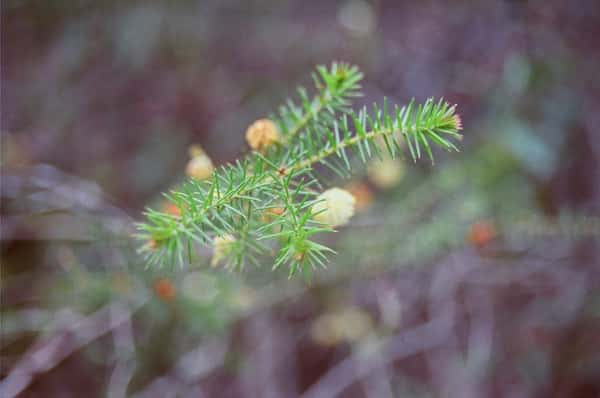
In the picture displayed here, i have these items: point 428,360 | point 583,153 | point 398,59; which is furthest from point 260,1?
point 428,360

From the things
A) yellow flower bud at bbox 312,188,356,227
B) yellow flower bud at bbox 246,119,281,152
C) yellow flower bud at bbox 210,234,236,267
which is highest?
yellow flower bud at bbox 246,119,281,152

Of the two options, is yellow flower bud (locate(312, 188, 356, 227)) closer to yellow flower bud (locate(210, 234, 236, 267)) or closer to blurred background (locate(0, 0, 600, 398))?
yellow flower bud (locate(210, 234, 236, 267))

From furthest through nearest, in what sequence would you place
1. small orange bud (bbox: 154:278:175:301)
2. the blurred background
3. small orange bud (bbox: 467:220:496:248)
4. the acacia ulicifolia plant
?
the blurred background
small orange bud (bbox: 467:220:496:248)
small orange bud (bbox: 154:278:175:301)
the acacia ulicifolia plant

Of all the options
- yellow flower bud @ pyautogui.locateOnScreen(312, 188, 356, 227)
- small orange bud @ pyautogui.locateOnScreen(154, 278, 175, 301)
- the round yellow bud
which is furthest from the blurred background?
yellow flower bud @ pyautogui.locateOnScreen(312, 188, 356, 227)

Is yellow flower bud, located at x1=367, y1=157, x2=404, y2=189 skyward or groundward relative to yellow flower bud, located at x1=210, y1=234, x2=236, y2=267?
skyward

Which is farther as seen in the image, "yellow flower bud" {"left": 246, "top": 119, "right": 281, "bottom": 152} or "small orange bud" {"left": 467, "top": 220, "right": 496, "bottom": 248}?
"small orange bud" {"left": 467, "top": 220, "right": 496, "bottom": 248}

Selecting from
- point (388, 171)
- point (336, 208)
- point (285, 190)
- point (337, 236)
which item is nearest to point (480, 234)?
point (388, 171)

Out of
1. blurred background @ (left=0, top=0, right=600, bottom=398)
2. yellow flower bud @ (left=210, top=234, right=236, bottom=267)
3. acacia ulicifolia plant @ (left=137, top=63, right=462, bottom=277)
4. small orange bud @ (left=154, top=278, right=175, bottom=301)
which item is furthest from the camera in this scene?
blurred background @ (left=0, top=0, right=600, bottom=398)

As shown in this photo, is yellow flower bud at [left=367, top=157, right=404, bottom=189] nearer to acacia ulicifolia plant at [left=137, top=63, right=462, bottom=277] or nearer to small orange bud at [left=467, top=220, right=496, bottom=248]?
small orange bud at [left=467, top=220, right=496, bottom=248]
